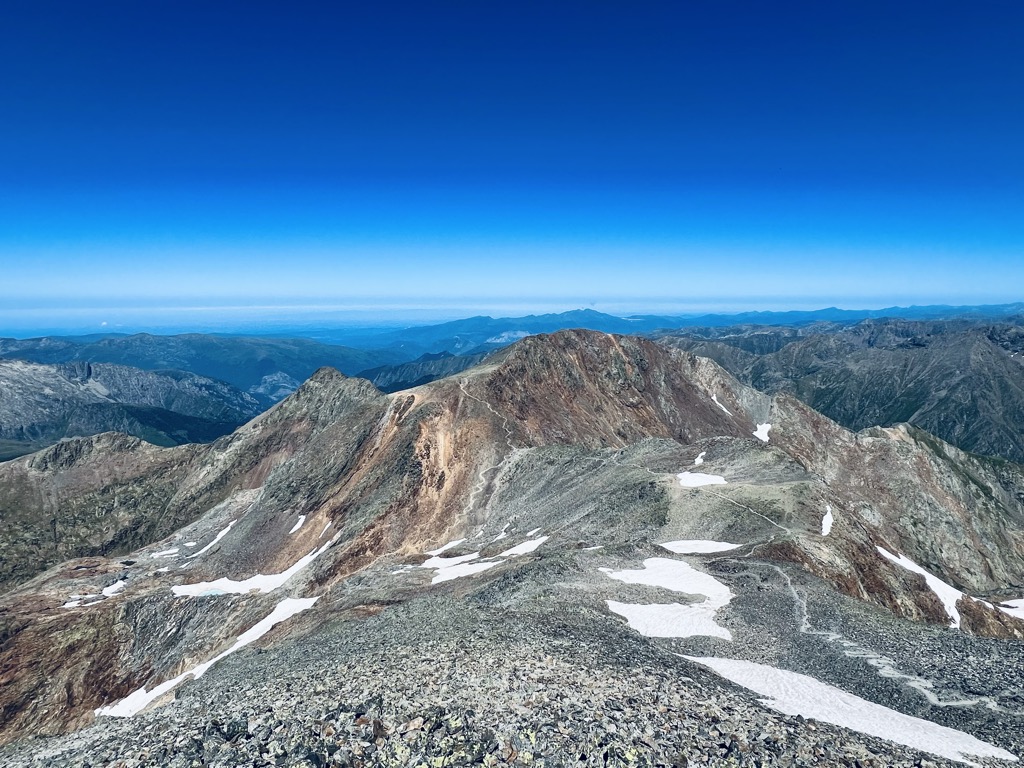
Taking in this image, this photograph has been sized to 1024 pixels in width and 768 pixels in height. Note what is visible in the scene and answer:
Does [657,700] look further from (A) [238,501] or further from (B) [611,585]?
(A) [238,501]

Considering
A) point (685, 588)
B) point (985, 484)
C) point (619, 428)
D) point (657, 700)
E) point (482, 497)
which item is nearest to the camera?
point (657, 700)

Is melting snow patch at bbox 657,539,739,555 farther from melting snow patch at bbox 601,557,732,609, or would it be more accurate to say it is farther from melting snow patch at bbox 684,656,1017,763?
melting snow patch at bbox 684,656,1017,763

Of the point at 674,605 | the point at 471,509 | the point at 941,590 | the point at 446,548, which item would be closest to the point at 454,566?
the point at 446,548

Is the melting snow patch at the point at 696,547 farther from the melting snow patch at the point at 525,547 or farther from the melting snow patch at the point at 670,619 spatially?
the melting snow patch at the point at 670,619

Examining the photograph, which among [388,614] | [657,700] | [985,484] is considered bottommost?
[985,484]

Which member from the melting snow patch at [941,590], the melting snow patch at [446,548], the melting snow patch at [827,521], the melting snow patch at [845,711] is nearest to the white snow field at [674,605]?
the melting snow patch at [845,711]

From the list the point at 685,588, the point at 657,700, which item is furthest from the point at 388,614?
the point at 657,700

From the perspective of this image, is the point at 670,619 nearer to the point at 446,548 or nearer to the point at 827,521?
the point at 827,521
